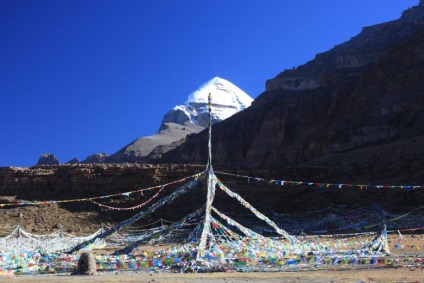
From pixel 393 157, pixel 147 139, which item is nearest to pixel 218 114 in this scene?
pixel 147 139

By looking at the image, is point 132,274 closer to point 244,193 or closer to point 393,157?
point 244,193

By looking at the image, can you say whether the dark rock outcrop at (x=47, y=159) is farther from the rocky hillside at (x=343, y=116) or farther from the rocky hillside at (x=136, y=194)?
the rocky hillside at (x=136, y=194)

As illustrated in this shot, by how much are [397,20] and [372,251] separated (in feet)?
336

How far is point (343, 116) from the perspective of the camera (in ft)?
238

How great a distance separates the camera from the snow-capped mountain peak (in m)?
163

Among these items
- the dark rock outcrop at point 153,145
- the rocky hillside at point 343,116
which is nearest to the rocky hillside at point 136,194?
the rocky hillside at point 343,116

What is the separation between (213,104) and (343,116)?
93337mm

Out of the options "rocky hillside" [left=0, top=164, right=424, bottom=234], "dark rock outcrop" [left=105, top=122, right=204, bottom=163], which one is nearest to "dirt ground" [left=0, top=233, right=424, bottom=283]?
"rocky hillside" [left=0, top=164, right=424, bottom=234]

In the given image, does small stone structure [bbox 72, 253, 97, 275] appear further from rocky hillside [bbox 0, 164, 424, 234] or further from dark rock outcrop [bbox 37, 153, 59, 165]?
dark rock outcrop [bbox 37, 153, 59, 165]

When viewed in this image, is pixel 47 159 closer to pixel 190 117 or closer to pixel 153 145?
pixel 153 145

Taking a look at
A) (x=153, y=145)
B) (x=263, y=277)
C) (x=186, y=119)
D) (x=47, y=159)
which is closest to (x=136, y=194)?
(x=263, y=277)

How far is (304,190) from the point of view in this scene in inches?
1500

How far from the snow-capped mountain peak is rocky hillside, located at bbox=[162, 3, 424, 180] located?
55922 mm

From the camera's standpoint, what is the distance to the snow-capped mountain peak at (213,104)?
162750 mm
